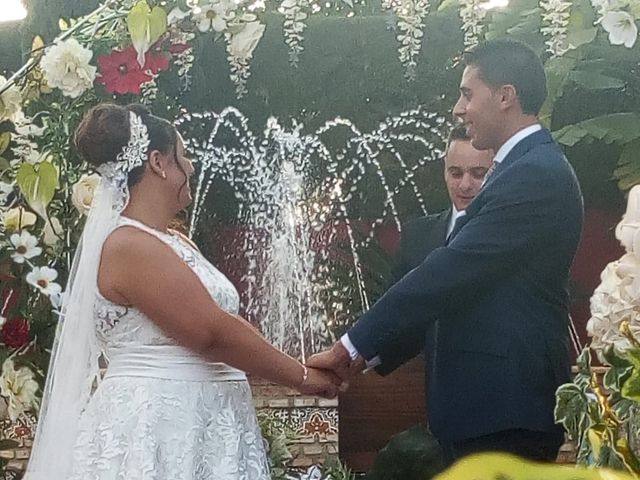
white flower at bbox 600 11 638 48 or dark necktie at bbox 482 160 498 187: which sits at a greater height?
white flower at bbox 600 11 638 48

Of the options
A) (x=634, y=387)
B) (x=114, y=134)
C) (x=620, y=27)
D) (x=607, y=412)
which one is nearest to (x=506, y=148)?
(x=620, y=27)

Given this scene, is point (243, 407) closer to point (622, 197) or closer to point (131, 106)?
point (131, 106)

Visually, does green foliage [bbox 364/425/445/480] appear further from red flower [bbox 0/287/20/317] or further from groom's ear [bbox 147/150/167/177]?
red flower [bbox 0/287/20/317]

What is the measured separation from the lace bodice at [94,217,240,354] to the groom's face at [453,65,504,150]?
0.45 m

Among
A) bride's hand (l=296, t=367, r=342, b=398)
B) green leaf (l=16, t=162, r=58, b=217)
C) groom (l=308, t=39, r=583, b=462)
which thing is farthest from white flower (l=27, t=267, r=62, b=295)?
groom (l=308, t=39, r=583, b=462)

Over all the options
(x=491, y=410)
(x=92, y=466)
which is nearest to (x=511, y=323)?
(x=491, y=410)

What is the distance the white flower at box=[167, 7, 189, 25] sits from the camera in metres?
1.63

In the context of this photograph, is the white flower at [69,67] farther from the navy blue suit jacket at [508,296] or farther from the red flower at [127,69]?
the navy blue suit jacket at [508,296]

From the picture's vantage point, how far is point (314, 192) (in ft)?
5.19

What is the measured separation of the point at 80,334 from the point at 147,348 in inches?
4.5

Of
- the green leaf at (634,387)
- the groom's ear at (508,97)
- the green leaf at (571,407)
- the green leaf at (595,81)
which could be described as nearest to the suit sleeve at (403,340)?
the groom's ear at (508,97)

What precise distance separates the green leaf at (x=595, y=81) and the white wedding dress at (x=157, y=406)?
623 millimetres

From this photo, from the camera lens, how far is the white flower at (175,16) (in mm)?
1631

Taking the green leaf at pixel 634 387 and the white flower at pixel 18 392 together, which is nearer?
the green leaf at pixel 634 387
